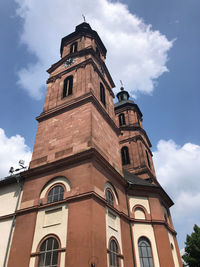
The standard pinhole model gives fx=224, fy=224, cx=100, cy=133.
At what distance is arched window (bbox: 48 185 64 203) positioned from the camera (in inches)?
553

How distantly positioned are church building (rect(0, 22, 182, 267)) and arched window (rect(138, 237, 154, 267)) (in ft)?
0.21

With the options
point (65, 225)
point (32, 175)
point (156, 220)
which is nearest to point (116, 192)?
point (156, 220)

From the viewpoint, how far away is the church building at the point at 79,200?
39.9 feet

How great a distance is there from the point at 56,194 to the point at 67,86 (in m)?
11.5

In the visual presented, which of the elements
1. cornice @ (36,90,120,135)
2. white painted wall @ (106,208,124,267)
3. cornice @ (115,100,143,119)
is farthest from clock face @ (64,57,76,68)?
white painted wall @ (106,208,124,267)

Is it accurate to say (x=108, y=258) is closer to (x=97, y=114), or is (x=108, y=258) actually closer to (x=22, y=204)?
(x=22, y=204)

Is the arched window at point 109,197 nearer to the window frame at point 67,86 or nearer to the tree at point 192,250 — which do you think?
the window frame at point 67,86

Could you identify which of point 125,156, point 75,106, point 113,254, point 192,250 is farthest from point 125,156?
point 113,254

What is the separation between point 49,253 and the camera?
1213 cm

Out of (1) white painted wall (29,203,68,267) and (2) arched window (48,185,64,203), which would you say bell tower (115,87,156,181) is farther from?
(1) white painted wall (29,203,68,267)

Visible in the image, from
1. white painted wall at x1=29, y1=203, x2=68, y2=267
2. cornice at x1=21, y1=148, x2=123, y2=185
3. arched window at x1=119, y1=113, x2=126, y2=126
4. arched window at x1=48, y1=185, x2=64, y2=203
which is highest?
arched window at x1=119, y1=113, x2=126, y2=126

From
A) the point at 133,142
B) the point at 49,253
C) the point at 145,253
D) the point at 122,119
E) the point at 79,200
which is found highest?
the point at 122,119

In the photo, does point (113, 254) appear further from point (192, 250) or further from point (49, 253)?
point (192, 250)

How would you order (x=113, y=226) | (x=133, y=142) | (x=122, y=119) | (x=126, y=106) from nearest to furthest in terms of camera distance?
(x=113, y=226)
(x=133, y=142)
(x=122, y=119)
(x=126, y=106)
